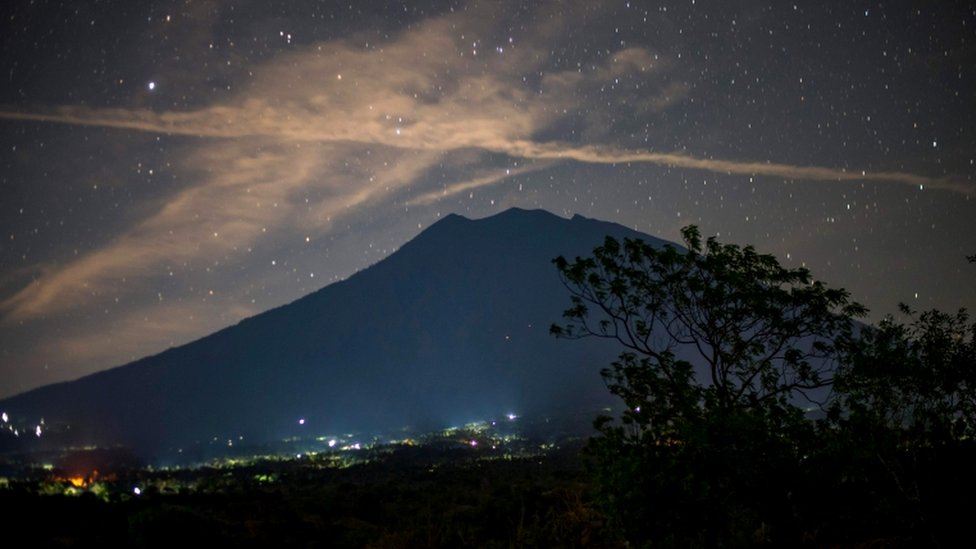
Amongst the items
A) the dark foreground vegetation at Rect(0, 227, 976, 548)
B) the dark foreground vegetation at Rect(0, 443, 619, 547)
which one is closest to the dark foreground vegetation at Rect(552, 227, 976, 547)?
the dark foreground vegetation at Rect(0, 227, 976, 548)

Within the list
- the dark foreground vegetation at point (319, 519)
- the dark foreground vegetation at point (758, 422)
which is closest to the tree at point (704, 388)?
the dark foreground vegetation at point (758, 422)

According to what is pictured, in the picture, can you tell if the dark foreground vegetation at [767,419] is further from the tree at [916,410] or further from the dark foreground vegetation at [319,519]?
the dark foreground vegetation at [319,519]

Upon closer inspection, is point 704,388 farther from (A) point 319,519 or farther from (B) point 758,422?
(A) point 319,519

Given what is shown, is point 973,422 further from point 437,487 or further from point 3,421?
point 3,421

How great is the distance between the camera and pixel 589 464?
9273 millimetres

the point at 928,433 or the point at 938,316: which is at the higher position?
the point at 938,316

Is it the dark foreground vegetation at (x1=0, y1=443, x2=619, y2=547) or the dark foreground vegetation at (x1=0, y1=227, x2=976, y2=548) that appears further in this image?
the dark foreground vegetation at (x1=0, y1=443, x2=619, y2=547)

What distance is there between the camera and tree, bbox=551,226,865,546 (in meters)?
8.01

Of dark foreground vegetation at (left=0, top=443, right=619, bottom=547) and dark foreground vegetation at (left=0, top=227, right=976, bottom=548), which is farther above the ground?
dark foreground vegetation at (left=0, top=227, right=976, bottom=548)

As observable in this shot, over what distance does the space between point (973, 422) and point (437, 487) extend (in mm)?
25408

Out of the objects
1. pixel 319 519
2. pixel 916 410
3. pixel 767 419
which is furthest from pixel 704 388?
pixel 319 519

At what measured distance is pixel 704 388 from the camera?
937cm

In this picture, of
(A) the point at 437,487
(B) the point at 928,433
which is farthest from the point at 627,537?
(A) the point at 437,487

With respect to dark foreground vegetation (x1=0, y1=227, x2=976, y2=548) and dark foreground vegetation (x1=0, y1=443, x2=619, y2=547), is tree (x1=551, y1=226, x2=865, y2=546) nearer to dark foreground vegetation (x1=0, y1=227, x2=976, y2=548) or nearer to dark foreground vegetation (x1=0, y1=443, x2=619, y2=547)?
dark foreground vegetation (x1=0, y1=227, x2=976, y2=548)
